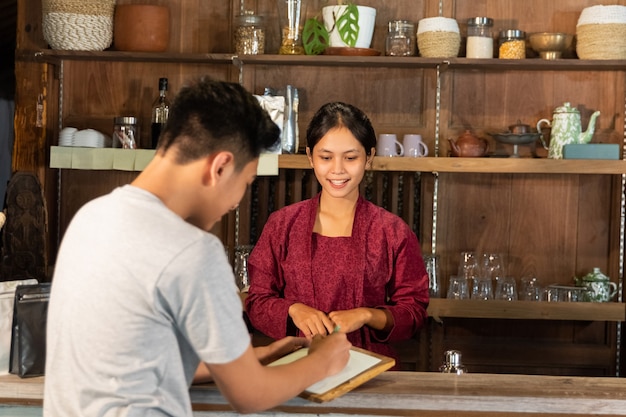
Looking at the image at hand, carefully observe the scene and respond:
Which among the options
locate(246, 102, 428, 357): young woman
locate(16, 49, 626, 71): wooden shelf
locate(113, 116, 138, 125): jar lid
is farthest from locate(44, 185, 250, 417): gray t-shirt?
Result: locate(113, 116, 138, 125): jar lid

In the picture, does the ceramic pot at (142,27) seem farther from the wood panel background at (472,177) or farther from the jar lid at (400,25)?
the jar lid at (400,25)

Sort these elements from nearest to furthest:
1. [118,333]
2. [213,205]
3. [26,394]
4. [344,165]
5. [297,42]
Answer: [118,333] → [213,205] → [26,394] → [344,165] → [297,42]

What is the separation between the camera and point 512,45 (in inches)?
147

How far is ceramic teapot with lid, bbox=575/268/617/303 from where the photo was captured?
379 centimetres

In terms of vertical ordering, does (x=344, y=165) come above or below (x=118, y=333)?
above

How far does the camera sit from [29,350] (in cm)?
181

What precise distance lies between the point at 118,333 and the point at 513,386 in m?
0.92

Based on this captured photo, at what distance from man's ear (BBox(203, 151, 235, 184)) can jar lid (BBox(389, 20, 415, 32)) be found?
2606 millimetres

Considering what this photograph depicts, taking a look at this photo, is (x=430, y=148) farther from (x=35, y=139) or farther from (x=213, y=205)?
(x=213, y=205)

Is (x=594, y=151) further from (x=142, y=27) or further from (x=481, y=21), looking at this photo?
(x=142, y=27)

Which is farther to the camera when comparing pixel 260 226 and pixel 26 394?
pixel 260 226

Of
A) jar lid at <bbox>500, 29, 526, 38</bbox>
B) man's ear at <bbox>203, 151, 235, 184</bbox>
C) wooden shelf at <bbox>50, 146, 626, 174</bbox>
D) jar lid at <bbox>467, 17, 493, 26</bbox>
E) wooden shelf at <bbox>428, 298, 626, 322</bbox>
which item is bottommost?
wooden shelf at <bbox>428, 298, 626, 322</bbox>

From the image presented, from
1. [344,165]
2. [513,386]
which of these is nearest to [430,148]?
[344,165]

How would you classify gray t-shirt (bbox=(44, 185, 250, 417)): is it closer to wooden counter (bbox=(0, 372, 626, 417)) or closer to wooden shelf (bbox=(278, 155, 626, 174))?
wooden counter (bbox=(0, 372, 626, 417))
